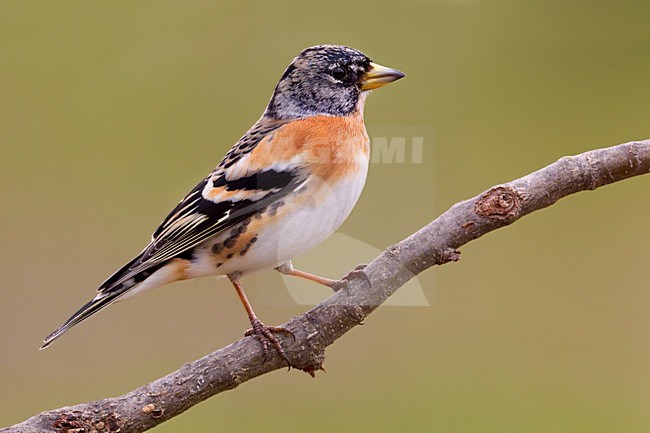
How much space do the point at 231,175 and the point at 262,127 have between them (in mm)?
139

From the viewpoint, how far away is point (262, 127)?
1.53 m

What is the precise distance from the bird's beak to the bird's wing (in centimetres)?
16

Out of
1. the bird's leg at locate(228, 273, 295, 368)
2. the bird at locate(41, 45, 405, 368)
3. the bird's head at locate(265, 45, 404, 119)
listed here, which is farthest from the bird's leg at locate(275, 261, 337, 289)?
the bird's head at locate(265, 45, 404, 119)

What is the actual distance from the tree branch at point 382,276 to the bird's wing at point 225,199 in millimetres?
211

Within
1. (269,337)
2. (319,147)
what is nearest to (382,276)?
(269,337)

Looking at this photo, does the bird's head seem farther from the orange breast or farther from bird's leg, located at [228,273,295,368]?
bird's leg, located at [228,273,295,368]

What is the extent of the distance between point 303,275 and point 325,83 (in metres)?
0.33

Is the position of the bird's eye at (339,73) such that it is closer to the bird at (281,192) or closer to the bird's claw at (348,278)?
the bird at (281,192)

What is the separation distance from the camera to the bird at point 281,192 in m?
1.34

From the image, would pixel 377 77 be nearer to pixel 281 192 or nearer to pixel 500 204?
pixel 281 192

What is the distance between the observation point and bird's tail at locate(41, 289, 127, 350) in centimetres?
117

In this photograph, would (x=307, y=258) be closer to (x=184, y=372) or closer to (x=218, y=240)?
(x=218, y=240)

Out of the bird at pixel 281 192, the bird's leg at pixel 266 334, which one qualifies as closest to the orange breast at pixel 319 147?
the bird at pixel 281 192

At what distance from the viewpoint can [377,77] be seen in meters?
1.39
